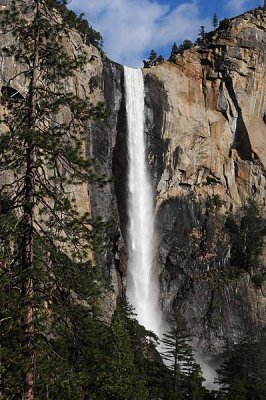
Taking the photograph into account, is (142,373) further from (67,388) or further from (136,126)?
(136,126)

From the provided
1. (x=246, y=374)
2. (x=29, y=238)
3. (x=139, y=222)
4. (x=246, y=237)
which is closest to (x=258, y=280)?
(x=246, y=237)

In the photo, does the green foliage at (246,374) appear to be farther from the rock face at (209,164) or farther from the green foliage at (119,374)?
the rock face at (209,164)

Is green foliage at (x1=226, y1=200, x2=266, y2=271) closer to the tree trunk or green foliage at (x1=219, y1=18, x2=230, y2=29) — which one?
green foliage at (x1=219, y1=18, x2=230, y2=29)

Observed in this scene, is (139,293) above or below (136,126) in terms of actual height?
below

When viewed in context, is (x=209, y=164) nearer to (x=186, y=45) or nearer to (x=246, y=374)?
(x=186, y=45)

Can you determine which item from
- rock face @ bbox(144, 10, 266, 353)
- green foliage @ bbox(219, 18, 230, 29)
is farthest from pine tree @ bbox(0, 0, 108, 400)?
green foliage @ bbox(219, 18, 230, 29)

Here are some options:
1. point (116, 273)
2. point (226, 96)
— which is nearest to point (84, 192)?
point (116, 273)
